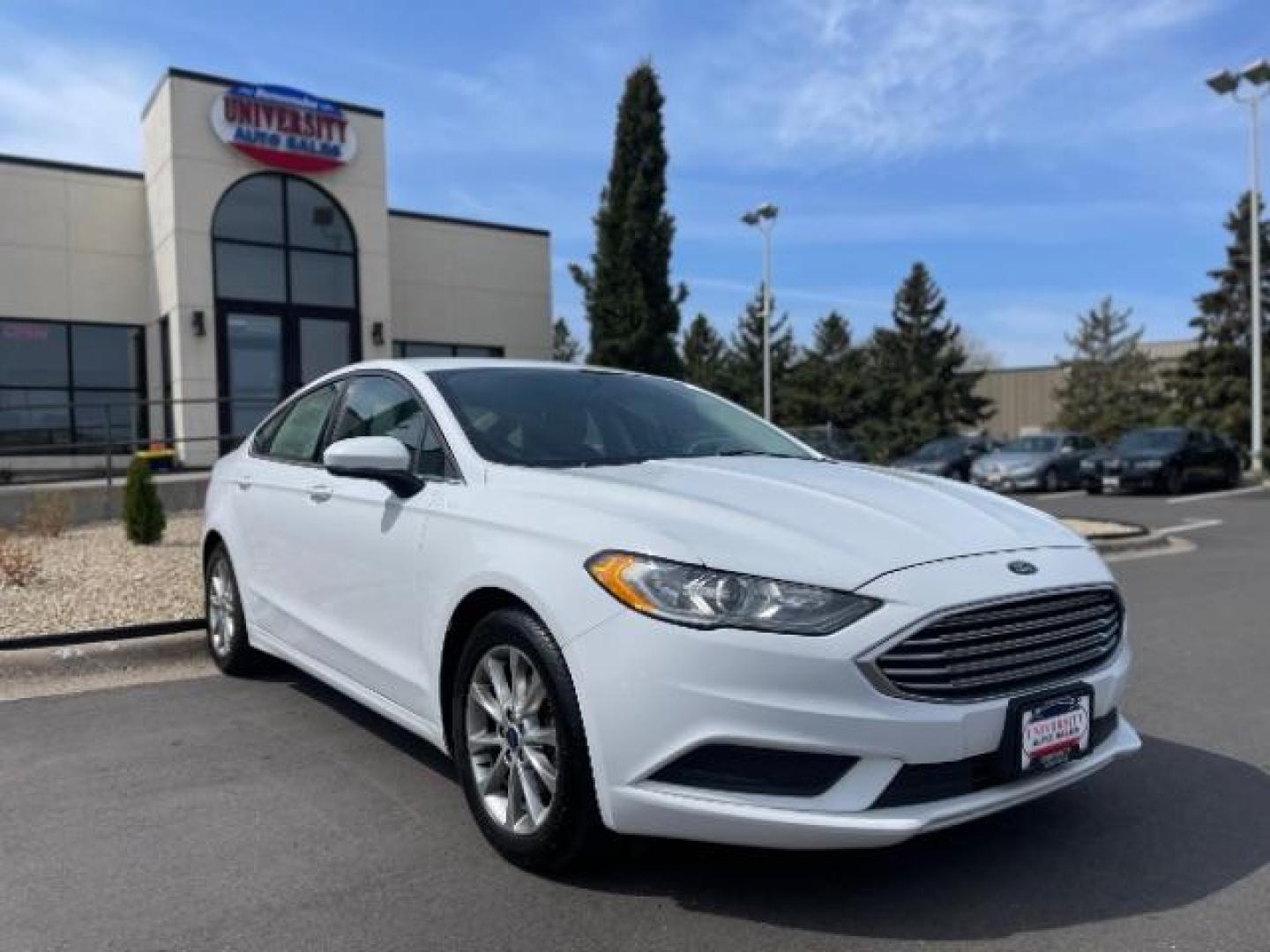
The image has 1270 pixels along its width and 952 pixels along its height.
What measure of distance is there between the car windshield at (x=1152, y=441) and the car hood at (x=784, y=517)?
2157 centimetres

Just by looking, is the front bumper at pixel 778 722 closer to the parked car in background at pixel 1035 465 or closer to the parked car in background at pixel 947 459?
the parked car in background at pixel 1035 465

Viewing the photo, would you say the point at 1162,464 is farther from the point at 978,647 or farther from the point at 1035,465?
the point at 978,647

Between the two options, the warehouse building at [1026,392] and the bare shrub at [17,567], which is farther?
the warehouse building at [1026,392]

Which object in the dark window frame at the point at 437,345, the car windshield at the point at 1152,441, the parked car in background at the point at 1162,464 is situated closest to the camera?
the dark window frame at the point at 437,345

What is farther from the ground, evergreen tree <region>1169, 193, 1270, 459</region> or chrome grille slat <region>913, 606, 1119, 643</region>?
evergreen tree <region>1169, 193, 1270, 459</region>

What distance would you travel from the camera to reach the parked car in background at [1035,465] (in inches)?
970

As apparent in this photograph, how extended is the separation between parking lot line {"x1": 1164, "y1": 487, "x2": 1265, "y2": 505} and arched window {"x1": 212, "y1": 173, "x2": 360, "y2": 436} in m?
16.1

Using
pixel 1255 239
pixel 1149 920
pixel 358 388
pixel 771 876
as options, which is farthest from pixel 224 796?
pixel 1255 239

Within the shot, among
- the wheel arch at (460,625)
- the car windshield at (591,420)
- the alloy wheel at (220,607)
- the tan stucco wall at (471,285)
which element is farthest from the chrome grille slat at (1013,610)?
the tan stucco wall at (471,285)

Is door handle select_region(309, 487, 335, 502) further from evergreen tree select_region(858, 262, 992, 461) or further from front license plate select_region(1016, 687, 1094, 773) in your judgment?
evergreen tree select_region(858, 262, 992, 461)

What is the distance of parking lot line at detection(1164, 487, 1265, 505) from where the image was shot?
68.6 ft

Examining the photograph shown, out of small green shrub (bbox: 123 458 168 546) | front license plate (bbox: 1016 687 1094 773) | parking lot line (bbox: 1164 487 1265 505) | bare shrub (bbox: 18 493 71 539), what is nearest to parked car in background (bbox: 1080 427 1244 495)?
parking lot line (bbox: 1164 487 1265 505)

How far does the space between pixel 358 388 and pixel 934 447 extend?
25067 mm

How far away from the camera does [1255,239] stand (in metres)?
27.6
